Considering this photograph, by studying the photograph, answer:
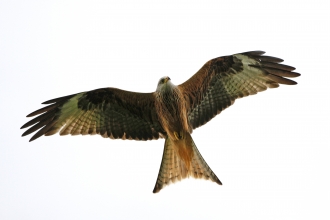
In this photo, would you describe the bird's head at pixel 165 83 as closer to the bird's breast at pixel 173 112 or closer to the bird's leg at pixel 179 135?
the bird's breast at pixel 173 112

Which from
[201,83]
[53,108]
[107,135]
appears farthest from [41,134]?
[201,83]

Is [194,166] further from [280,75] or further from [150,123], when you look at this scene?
[280,75]

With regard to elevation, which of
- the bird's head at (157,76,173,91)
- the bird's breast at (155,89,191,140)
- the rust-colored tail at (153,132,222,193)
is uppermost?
the bird's head at (157,76,173,91)

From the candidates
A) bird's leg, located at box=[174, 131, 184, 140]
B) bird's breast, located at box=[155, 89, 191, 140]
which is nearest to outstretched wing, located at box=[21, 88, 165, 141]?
bird's breast, located at box=[155, 89, 191, 140]

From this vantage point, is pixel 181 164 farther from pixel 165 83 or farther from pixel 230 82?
pixel 230 82

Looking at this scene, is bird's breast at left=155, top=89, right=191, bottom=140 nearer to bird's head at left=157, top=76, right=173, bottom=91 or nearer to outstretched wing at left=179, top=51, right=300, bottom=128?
bird's head at left=157, top=76, right=173, bottom=91

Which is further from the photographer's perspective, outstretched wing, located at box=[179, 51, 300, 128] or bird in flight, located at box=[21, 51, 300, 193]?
outstretched wing, located at box=[179, 51, 300, 128]

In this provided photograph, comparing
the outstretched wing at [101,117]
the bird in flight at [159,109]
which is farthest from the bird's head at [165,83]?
the outstretched wing at [101,117]

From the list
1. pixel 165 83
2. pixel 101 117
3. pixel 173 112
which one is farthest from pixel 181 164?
pixel 101 117
